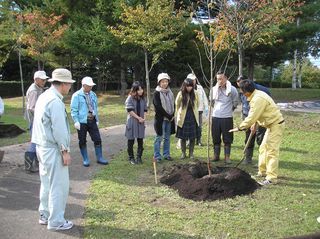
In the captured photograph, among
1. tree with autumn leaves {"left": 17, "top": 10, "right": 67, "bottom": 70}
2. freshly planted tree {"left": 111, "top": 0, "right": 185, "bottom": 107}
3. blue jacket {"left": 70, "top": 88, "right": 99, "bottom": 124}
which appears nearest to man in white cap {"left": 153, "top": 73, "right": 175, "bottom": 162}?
blue jacket {"left": 70, "top": 88, "right": 99, "bottom": 124}

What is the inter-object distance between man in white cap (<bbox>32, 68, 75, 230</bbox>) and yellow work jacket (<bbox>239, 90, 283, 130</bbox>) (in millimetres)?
3180

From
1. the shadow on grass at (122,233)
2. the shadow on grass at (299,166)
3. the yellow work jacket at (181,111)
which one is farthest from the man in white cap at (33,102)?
the shadow on grass at (299,166)

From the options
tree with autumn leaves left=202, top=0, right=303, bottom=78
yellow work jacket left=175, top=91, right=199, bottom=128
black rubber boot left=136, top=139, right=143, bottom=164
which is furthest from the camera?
tree with autumn leaves left=202, top=0, right=303, bottom=78

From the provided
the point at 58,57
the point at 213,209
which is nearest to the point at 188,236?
the point at 213,209

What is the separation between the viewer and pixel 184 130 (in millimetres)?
8945

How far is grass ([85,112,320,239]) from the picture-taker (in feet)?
16.6

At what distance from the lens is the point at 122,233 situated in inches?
198

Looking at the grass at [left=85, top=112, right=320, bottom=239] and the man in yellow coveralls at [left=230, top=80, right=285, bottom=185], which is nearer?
the grass at [left=85, top=112, right=320, bottom=239]

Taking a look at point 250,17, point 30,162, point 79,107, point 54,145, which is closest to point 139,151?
point 79,107

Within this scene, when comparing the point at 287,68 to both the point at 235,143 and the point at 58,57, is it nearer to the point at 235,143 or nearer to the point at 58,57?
the point at 58,57

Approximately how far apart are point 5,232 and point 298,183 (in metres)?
4.67

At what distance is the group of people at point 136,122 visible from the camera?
16.2ft

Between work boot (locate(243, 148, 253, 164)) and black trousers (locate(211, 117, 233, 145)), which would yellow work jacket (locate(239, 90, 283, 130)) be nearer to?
black trousers (locate(211, 117, 233, 145))

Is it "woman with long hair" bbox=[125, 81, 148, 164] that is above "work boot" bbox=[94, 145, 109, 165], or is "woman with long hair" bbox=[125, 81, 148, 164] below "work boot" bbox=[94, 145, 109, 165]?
above
